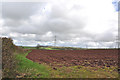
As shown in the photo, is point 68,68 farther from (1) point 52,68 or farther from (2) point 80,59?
(2) point 80,59

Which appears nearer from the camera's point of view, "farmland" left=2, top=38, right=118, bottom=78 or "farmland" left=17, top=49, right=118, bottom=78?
"farmland" left=2, top=38, right=118, bottom=78

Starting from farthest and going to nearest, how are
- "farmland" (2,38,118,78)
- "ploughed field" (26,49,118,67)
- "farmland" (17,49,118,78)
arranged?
"ploughed field" (26,49,118,67) < "farmland" (17,49,118,78) < "farmland" (2,38,118,78)

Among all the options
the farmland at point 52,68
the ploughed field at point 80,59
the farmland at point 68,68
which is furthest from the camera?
the ploughed field at point 80,59

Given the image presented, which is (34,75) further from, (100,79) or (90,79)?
(100,79)

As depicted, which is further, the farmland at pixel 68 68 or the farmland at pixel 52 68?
the farmland at pixel 68 68

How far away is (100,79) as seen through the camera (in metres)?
6.41

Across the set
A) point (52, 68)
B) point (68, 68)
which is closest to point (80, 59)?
point (68, 68)

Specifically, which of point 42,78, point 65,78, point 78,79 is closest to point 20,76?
point 42,78

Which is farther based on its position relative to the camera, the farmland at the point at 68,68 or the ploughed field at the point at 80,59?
the ploughed field at the point at 80,59

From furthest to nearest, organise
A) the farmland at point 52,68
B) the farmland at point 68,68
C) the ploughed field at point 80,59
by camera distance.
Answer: the ploughed field at point 80,59
the farmland at point 68,68
the farmland at point 52,68

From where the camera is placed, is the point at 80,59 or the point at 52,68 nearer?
the point at 52,68

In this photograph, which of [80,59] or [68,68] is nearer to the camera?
[68,68]

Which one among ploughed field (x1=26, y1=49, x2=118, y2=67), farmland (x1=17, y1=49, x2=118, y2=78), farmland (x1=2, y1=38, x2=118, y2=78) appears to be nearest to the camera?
farmland (x1=2, y1=38, x2=118, y2=78)

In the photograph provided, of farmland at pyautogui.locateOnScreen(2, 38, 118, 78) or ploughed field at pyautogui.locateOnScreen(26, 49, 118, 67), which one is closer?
farmland at pyautogui.locateOnScreen(2, 38, 118, 78)
